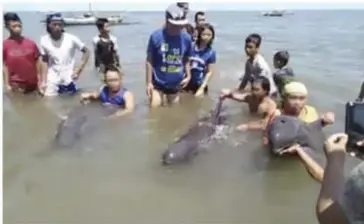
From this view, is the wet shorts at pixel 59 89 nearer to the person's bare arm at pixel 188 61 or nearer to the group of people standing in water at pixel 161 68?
the group of people standing in water at pixel 161 68

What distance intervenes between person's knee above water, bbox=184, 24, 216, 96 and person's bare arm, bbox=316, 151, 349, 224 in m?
4.30

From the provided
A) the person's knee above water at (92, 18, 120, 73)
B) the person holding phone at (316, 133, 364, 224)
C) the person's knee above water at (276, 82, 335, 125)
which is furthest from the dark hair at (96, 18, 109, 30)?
the person holding phone at (316, 133, 364, 224)

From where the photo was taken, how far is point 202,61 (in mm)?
6543

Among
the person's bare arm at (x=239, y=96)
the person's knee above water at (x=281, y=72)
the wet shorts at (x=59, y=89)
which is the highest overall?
the person's knee above water at (x=281, y=72)

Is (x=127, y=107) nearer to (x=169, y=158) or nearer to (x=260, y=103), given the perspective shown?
(x=169, y=158)

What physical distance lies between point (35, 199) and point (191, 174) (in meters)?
1.07

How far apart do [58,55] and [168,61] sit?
1.13 metres

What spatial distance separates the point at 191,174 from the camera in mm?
4559

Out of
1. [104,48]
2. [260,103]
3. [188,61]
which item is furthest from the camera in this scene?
[104,48]

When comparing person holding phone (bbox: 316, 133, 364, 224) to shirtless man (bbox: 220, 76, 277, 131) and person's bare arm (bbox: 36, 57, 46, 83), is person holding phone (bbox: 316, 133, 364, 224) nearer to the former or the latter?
shirtless man (bbox: 220, 76, 277, 131)

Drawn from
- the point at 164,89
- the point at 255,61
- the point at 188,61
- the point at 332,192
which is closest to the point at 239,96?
the point at 255,61

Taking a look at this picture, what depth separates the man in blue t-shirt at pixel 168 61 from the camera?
5753 mm

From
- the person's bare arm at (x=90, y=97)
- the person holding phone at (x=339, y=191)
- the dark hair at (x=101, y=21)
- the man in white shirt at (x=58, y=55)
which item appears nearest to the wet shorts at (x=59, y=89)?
the man in white shirt at (x=58, y=55)

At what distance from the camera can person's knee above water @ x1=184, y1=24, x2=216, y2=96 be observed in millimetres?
6520
